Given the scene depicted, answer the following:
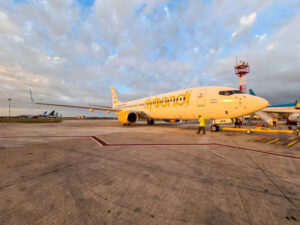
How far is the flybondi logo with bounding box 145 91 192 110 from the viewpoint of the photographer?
11.3 m

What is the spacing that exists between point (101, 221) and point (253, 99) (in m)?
9.91

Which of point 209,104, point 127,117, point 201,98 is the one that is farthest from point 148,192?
point 127,117

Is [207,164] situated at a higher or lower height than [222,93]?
lower

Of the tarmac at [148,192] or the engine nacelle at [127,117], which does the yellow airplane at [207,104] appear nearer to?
the engine nacelle at [127,117]

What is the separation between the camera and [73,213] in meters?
1.54

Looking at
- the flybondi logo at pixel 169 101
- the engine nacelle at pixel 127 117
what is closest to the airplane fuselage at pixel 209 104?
the flybondi logo at pixel 169 101

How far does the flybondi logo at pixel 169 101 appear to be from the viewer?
1129 centimetres

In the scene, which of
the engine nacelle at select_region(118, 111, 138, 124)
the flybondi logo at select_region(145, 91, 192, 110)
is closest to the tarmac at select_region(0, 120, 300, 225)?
the flybondi logo at select_region(145, 91, 192, 110)

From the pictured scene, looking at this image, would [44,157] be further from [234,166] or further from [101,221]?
[234,166]

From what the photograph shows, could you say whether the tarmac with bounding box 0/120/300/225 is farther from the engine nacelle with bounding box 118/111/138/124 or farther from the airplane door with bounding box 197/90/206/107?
the engine nacelle with bounding box 118/111/138/124

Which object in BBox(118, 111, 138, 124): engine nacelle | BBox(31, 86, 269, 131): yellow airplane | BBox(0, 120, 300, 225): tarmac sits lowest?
BBox(0, 120, 300, 225): tarmac

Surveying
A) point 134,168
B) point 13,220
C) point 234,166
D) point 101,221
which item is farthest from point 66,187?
point 234,166

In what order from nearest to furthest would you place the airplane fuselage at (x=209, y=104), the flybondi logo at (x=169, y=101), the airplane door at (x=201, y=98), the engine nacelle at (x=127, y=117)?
the airplane fuselage at (x=209, y=104) → the airplane door at (x=201, y=98) → the flybondi logo at (x=169, y=101) → the engine nacelle at (x=127, y=117)

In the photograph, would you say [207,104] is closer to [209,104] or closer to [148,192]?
[209,104]
